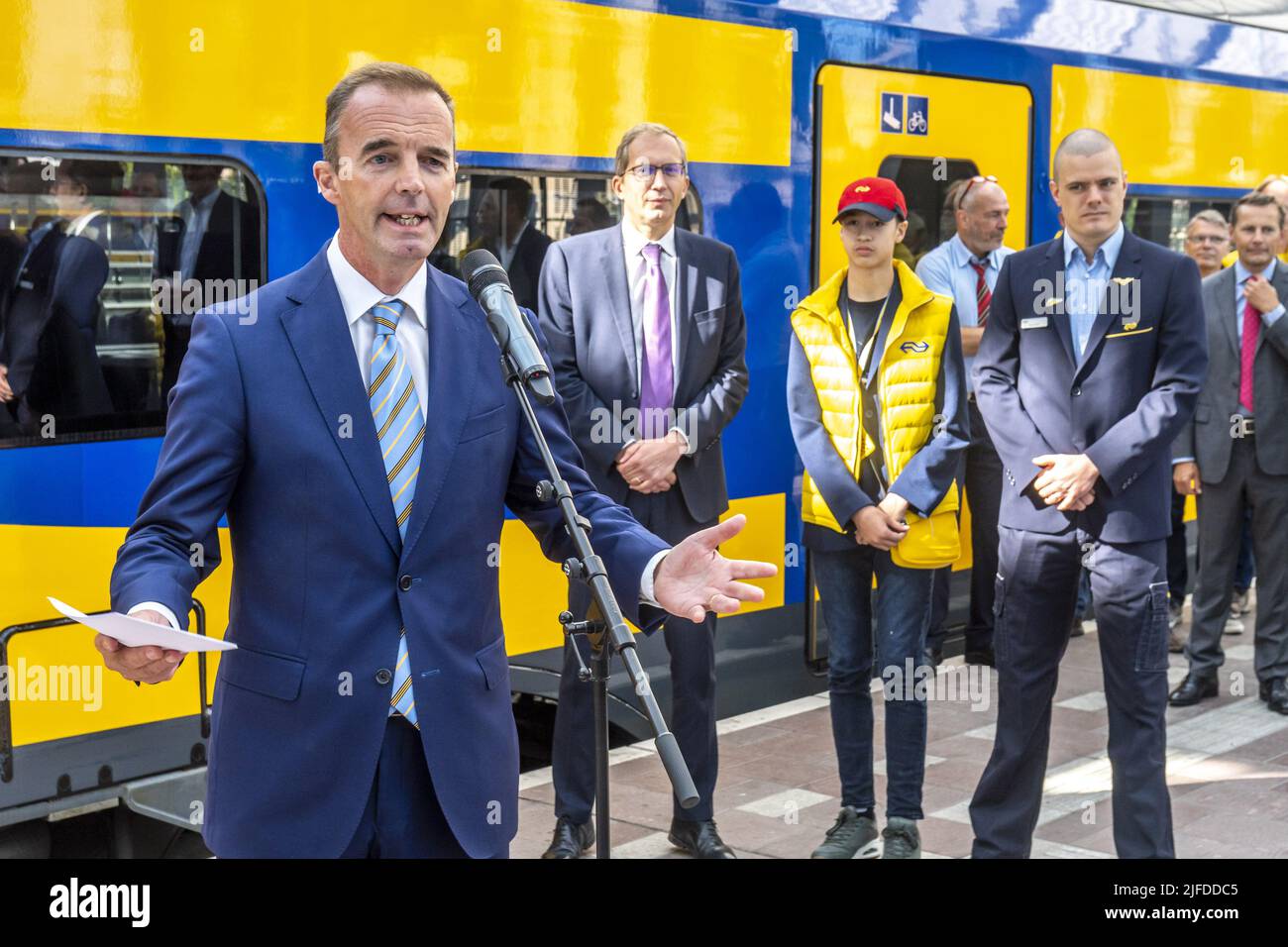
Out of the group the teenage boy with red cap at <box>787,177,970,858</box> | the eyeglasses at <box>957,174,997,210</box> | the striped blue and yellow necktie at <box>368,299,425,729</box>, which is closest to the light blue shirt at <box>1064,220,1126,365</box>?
the teenage boy with red cap at <box>787,177,970,858</box>

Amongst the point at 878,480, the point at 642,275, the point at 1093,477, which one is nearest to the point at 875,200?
the point at 642,275

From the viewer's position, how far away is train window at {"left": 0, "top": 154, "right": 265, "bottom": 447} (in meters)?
4.67

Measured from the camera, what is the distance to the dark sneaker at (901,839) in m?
5.29

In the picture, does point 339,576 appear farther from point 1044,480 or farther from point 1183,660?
point 1183,660

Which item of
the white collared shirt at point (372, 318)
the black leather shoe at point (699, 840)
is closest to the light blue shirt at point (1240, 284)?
the black leather shoe at point (699, 840)

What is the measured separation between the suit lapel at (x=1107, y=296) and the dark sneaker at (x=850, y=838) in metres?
1.70

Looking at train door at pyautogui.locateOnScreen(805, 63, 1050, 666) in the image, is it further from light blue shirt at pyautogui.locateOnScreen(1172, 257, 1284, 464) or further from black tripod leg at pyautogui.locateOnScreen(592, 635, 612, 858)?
black tripod leg at pyautogui.locateOnScreen(592, 635, 612, 858)

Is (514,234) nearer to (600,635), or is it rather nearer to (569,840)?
(569,840)

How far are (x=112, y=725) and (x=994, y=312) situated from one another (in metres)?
3.02

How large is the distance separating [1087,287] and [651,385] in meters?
1.48

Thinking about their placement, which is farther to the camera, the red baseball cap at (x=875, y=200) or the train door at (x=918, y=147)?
the train door at (x=918, y=147)

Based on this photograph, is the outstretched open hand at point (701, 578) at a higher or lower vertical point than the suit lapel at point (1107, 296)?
lower

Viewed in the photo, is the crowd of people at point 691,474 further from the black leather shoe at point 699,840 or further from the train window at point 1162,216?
the train window at point 1162,216

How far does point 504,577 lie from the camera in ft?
19.4
